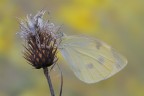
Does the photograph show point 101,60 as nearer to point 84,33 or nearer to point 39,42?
point 39,42

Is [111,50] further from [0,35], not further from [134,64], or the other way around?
[0,35]

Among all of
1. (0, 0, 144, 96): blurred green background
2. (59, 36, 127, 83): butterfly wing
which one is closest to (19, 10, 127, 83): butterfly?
(59, 36, 127, 83): butterfly wing

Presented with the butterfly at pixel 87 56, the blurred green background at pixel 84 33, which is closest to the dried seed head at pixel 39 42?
the butterfly at pixel 87 56

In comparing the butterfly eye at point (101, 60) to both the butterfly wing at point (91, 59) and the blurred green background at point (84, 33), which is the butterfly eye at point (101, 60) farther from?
the blurred green background at point (84, 33)

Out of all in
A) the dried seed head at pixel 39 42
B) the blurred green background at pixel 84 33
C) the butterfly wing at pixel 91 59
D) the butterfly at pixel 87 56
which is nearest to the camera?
the dried seed head at pixel 39 42

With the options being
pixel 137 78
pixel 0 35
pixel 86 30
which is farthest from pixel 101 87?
pixel 0 35
